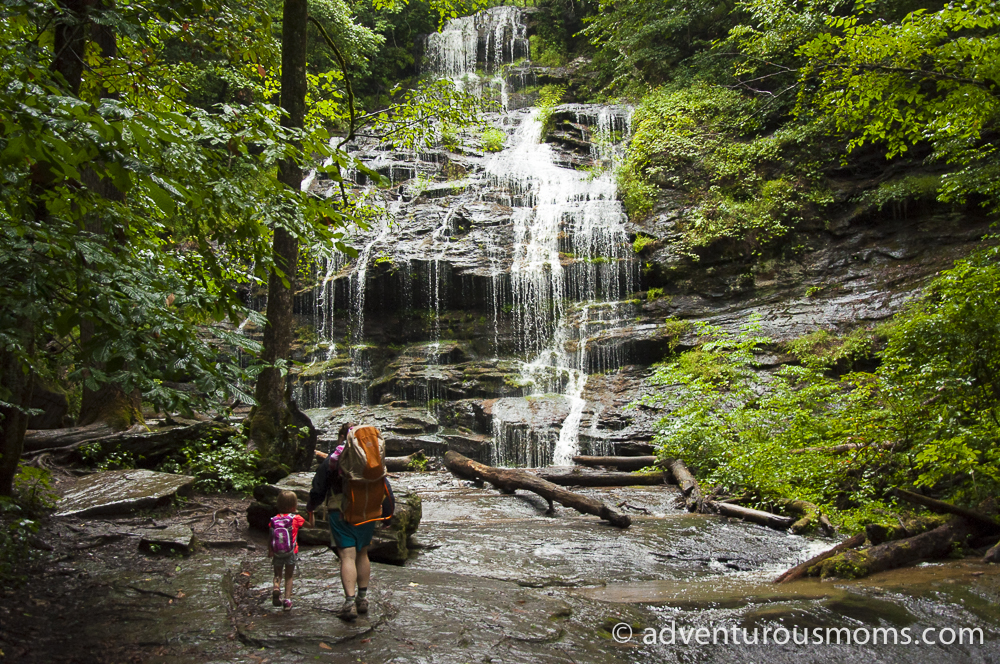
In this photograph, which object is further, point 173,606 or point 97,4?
point 97,4

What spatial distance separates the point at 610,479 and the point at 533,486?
2.25 meters

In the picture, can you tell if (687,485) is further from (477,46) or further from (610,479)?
(477,46)

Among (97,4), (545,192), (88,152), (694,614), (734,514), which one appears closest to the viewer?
(88,152)

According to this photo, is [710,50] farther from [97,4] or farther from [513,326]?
[97,4]

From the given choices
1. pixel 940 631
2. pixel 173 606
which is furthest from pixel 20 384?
pixel 940 631

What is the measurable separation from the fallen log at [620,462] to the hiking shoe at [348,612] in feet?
28.6

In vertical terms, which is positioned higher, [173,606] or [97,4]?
[97,4]

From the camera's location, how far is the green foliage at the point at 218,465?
7.76 meters

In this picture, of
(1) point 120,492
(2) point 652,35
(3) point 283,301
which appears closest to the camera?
(1) point 120,492

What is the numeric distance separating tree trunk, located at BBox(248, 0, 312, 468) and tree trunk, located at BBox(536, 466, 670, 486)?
494cm

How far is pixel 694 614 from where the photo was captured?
14.2 feet

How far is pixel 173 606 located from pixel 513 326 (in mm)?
15384

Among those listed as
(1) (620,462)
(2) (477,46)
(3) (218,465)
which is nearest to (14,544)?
(3) (218,465)

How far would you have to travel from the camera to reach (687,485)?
382 inches
